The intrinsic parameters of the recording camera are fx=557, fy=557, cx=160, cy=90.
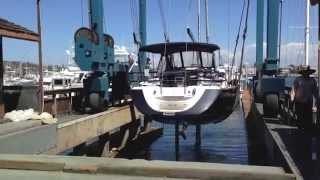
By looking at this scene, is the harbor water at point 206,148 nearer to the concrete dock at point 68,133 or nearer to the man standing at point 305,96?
the concrete dock at point 68,133

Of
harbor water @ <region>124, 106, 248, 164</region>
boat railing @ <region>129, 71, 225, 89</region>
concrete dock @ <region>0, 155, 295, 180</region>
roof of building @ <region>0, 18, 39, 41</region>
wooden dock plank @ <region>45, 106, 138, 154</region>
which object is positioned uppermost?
roof of building @ <region>0, 18, 39, 41</region>

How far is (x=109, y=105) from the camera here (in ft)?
68.9

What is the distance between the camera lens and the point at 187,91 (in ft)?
51.3

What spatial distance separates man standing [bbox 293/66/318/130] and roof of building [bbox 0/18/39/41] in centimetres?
685

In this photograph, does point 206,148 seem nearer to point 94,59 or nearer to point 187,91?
point 94,59

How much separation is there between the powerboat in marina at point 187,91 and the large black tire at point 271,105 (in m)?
1.10

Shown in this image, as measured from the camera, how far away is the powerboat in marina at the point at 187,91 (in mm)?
15562

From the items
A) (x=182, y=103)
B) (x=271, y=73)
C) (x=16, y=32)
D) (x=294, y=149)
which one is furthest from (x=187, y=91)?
(x=294, y=149)

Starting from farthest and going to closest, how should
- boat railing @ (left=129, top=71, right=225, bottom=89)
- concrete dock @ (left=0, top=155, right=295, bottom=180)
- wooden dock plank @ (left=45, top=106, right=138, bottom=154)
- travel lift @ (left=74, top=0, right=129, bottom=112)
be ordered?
travel lift @ (left=74, top=0, right=129, bottom=112) < boat railing @ (left=129, top=71, right=225, bottom=89) < wooden dock plank @ (left=45, top=106, right=138, bottom=154) < concrete dock @ (left=0, top=155, right=295, bottom=180)

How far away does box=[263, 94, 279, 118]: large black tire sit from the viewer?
55.8ft

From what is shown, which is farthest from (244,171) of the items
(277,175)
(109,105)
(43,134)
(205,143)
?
(205,143)

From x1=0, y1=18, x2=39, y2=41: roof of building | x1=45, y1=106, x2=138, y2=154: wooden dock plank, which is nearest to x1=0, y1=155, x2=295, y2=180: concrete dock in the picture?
x1=45, y1=106, x2=138, y2=154: wooden dock plank

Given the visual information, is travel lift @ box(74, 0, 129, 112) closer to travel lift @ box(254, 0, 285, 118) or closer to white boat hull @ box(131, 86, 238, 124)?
white boat hull @ box(131, 86, 238, 124)

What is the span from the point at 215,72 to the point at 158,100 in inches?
90.1
